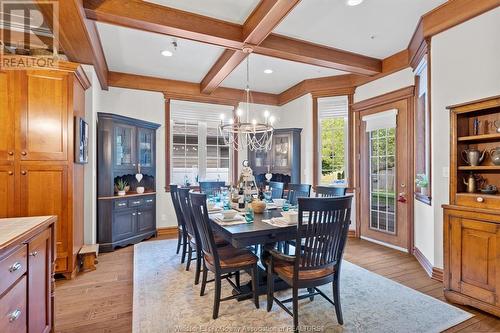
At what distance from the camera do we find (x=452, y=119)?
259cm

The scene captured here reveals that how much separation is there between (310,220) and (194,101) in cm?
436

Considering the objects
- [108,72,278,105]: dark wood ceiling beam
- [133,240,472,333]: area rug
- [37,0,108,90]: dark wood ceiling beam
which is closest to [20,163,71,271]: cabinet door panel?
[133,240,472,333]: area rug

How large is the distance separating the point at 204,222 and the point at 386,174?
11.4 ft

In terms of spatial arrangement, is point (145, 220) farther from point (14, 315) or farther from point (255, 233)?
point (14, 315)

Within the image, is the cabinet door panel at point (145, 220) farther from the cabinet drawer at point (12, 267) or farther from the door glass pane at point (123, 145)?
the cabinet drawer at point (12, 267)

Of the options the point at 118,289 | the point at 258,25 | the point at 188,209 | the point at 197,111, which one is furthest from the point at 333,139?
the point at 118,289

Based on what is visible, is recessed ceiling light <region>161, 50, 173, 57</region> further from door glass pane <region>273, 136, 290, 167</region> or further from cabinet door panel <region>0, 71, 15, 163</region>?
door glass pane <region>273, 136, 290, 167</region>

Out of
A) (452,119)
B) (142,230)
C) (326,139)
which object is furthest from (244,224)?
(326,139)

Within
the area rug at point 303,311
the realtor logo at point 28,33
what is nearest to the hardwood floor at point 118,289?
the area rug at point 303,311

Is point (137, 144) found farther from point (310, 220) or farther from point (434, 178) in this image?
point (434, 178)

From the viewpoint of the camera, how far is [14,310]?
140cm

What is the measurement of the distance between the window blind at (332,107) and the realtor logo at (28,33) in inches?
171

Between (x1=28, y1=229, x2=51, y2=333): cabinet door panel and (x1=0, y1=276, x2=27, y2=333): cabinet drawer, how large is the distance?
0.08 metres

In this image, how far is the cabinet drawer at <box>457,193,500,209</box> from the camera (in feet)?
7.39
